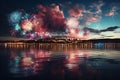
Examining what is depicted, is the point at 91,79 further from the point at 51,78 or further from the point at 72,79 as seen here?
the point at 51,78

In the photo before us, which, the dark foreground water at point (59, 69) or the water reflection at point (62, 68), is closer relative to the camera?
the dark foreground water at point (59, 69)

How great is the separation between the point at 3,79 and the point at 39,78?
155 inches

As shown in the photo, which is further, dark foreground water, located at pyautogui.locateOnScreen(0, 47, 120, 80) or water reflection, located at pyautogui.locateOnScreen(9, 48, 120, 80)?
water reflection, located at pyautogui.locateOnScreen(9, 48, 120, 80)

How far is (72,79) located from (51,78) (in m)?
2.46

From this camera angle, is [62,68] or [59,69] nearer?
[59,69]

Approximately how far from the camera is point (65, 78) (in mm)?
24922

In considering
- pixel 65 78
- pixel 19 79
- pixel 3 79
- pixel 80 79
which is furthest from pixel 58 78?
pixel 3 79

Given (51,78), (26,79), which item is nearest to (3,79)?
(26,79)

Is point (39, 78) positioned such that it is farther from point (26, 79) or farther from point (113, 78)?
point (113, 78)

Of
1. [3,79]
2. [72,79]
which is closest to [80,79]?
[72,79]

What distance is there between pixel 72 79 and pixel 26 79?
5.01m

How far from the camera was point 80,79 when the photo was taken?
80.7 ft

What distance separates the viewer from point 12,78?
24.8 m

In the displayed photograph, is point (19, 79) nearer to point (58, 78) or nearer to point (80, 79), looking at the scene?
point (58, 78)
